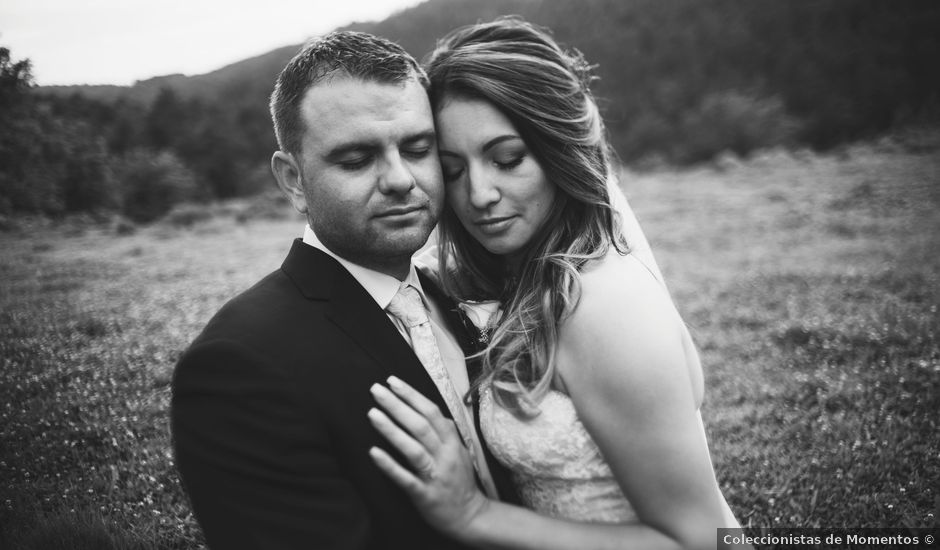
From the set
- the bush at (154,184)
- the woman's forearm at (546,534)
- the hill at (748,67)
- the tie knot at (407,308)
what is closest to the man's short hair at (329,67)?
the tie knot at (407,308)

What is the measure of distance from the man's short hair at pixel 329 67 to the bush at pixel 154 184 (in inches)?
1351

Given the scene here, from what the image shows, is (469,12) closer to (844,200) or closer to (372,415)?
(844,200)

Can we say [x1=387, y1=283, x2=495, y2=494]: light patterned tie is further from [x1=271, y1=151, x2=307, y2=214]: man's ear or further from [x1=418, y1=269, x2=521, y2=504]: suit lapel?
[x1=271, y1=151, x2=307, y2=214]: man's ear

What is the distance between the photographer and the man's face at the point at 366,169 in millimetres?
2279

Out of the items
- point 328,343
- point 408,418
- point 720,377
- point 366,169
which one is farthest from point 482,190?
point 720,377

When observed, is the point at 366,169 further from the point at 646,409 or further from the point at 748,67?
the point at 748,67

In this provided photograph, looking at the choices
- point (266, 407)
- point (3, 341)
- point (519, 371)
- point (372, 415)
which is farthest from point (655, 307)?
point (3, 341)

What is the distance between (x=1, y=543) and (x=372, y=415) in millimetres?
2430

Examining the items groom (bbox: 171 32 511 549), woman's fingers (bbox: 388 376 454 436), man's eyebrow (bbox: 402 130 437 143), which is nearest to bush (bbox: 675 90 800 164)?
man's eyebrow (bbox: 402 130 437 143)

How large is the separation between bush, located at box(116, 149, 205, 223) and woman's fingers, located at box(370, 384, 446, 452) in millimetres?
35127

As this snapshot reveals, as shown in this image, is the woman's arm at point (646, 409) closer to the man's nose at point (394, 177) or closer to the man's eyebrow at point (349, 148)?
the man's nose at point (394, 177)

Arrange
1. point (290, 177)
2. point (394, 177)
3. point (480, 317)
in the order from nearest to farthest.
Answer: point (394, 177) < point (290, 177) < point (480, 317)

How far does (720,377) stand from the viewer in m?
6.01

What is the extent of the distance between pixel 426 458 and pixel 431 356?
21.3 inches
